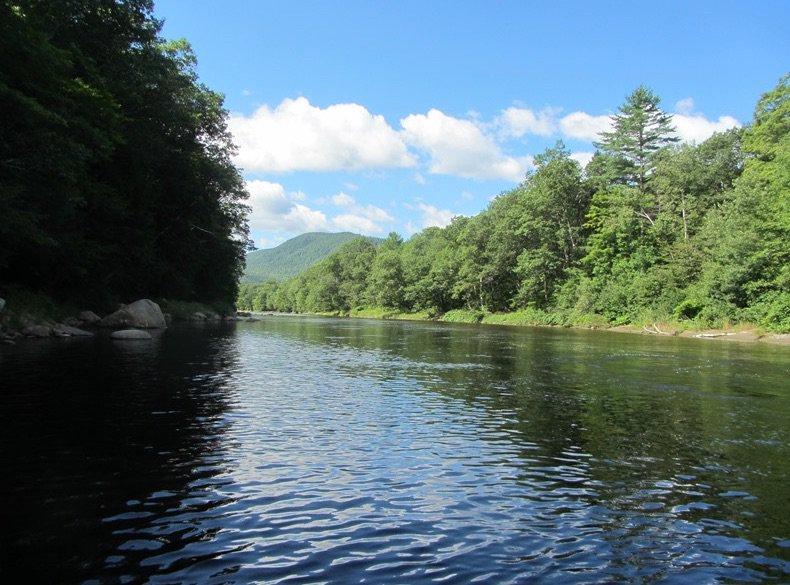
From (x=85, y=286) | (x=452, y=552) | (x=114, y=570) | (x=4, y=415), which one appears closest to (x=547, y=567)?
(x=452, y=552)

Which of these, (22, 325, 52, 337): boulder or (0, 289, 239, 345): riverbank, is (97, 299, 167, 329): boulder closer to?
(0, 289, 239, 345): riverbank

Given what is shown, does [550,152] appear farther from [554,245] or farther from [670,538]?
[670,538]

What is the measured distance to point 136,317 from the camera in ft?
136

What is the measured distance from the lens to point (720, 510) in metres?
8.25

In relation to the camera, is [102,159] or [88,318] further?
[88,318]

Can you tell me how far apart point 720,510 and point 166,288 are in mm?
56281

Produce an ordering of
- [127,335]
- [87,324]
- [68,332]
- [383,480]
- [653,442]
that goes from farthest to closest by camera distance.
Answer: [87,324]
[68,332]
[127,335]
[653,442]
[383,480]

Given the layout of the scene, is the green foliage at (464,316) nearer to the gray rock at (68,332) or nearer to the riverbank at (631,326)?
the riverbank at (631,326)

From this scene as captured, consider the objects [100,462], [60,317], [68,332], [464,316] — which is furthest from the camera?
[464,316]

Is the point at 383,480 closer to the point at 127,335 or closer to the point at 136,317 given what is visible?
the point at 127,335

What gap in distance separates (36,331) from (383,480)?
28359 mm

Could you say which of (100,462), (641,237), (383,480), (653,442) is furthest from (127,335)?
(641,237)

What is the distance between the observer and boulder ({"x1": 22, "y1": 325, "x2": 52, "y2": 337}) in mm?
30047

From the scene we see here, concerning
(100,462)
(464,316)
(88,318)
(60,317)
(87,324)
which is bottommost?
(100,462)
